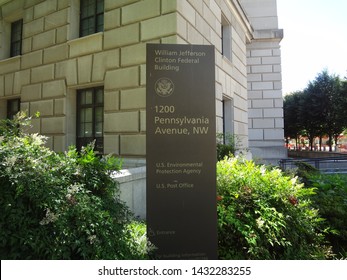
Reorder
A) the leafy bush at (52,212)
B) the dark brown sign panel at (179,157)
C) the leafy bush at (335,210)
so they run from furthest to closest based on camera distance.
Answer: the leafy bush at (335,210) → the dark brown sign panel at (179,157) → the leafy bush at (52,212)

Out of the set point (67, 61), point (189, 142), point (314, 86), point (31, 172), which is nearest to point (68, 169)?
point (31, 172)

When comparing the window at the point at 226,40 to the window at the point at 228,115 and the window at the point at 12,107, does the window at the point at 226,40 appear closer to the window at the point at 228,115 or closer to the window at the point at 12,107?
the window at the point at 228,115

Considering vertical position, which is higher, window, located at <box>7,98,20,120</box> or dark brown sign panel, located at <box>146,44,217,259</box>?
window, located at <box>7,98,20,120</box>

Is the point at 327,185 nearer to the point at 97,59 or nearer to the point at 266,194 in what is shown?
the point at 266,194

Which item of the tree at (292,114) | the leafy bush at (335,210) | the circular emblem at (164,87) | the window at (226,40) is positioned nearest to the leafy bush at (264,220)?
the leafy bush at (335,210)

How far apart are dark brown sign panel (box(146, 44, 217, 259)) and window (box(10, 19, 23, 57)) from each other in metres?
11.7

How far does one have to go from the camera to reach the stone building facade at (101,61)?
8.28 metres

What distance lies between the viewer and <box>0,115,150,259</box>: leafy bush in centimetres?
268

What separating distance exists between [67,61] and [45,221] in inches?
338

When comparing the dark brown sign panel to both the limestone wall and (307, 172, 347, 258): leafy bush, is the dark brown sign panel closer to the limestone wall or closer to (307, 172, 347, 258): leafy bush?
(307, 172, 347, 258): leafy bush

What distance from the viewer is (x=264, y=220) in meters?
4.15

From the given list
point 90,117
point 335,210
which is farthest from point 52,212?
point 90,117

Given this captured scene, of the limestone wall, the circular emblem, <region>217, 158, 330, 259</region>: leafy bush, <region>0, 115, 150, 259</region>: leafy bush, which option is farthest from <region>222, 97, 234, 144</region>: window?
<region>0, 115, 150, 259</region>: leafy bush

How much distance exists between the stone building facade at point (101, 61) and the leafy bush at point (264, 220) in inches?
153
